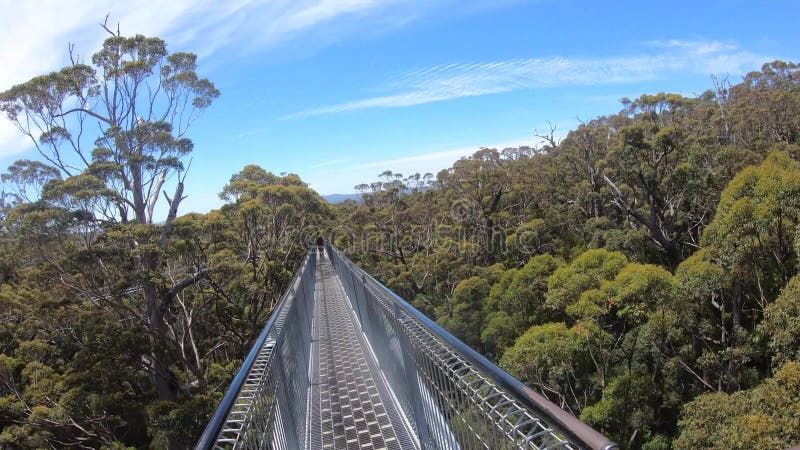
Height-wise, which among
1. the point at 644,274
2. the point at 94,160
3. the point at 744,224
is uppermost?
the point at 94,160

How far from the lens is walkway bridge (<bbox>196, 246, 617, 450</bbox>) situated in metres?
1.46

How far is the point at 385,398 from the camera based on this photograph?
380cm

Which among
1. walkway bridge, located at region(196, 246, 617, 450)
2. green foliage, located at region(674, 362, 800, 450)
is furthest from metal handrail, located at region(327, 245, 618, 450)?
green foliage, located at region(674, 362, 800, 450)

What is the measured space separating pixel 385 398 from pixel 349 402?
0.31 metres

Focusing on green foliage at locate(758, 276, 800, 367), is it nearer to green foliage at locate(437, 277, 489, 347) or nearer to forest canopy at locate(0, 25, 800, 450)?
forest canopy at locate(0, 25, 800, 450)

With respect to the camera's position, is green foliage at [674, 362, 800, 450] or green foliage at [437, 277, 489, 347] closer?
green foliage at [674, 362, 800, 450]

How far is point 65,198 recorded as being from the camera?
Result: 11516mm

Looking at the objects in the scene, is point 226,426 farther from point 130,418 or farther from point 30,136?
point 30,136

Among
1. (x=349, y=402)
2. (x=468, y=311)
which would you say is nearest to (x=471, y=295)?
(x=468, y=311)

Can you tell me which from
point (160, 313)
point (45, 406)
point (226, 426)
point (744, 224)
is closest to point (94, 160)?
point (160, 313)

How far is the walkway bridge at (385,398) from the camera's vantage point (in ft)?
4.80

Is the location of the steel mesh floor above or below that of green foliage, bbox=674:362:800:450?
above

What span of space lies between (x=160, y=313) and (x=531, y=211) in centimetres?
1788

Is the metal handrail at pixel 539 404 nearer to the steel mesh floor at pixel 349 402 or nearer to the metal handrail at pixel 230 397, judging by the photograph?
the metal handrail at pixel 230 397
